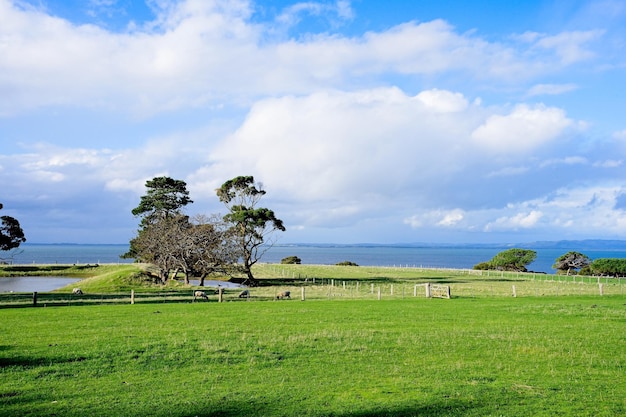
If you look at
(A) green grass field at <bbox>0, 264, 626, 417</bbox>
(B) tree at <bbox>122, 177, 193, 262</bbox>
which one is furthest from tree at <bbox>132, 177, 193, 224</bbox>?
(A) green grass field at <bbox>0, 264, 626, 417</bbox>

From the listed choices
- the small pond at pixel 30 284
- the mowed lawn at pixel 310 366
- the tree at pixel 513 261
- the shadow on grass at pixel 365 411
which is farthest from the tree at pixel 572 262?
the shadow on grass at pixel 365 411

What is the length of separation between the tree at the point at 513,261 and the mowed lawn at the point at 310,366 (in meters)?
96.2

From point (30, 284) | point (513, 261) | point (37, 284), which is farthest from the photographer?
point (513, 261)

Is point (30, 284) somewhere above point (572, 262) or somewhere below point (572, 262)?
below

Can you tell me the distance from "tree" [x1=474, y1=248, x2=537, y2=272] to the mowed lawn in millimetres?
96190

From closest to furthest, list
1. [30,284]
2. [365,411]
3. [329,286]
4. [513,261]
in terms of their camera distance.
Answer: [365,411] → [329,286] → [30,284] → [513,261]

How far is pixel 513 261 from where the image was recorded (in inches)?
4668

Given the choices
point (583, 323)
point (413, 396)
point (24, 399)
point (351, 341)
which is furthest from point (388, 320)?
point (24, 399)

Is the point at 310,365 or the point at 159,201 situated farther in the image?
the point at 159,201

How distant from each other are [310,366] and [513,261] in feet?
370

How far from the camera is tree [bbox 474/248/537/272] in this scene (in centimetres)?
11850

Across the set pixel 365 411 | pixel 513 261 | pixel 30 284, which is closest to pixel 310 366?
pixel 365 411

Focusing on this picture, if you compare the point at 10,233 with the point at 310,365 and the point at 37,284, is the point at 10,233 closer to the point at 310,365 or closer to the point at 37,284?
the point at 37,284

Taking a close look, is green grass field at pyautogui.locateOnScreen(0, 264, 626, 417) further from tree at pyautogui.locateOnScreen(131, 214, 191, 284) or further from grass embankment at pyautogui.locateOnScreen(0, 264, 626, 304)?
tree at pyautogui.locateOnScreen(131, 214, 191, 284)
